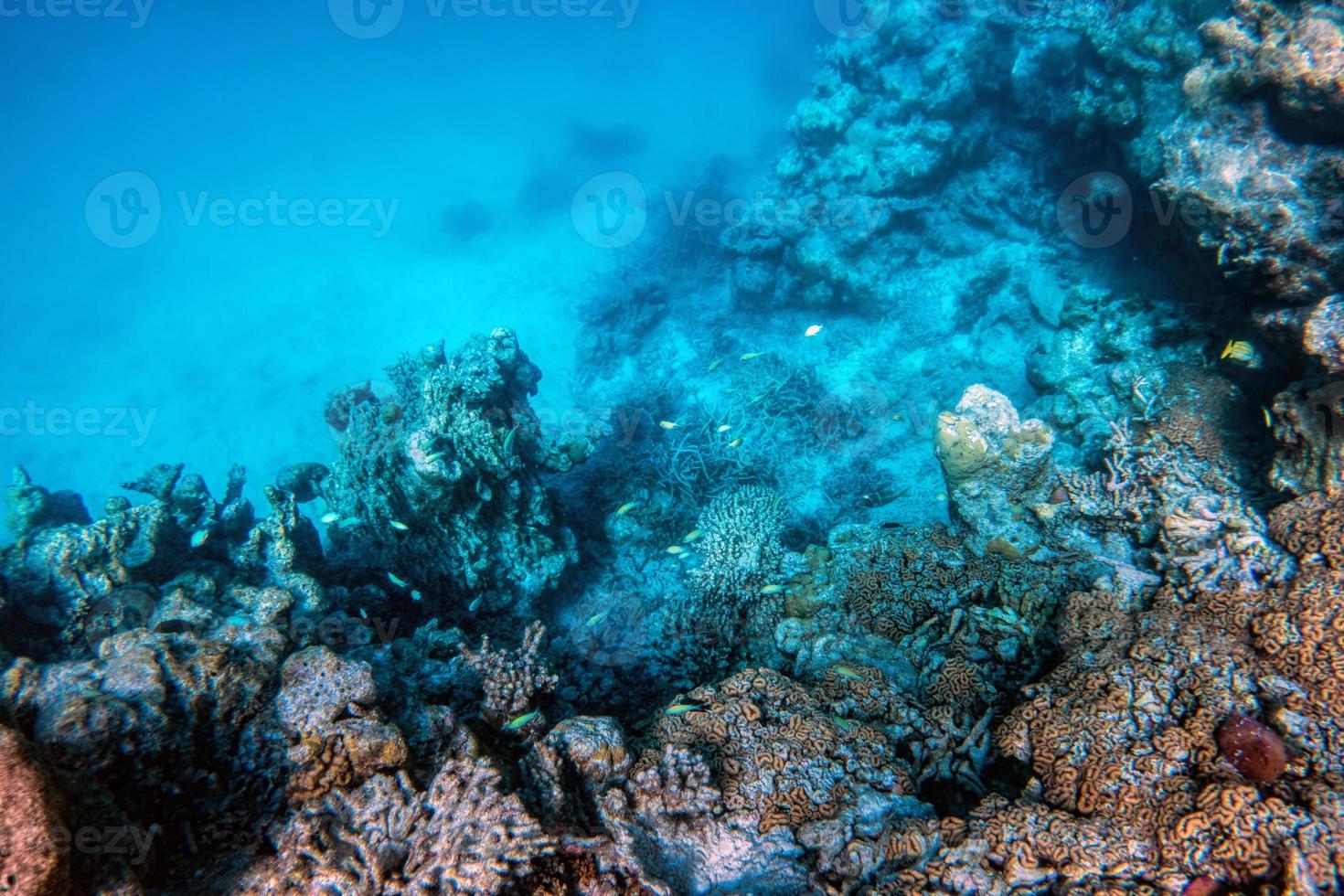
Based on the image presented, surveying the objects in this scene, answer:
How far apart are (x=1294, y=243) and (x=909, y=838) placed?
674 centimetres

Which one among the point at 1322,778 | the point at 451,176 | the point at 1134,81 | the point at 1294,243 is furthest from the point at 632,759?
the point at 451,176

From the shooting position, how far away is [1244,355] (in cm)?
→ 608

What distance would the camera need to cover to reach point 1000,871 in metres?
3.09

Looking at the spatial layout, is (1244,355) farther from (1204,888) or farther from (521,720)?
(521,720)

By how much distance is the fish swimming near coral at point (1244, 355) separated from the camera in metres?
6.02

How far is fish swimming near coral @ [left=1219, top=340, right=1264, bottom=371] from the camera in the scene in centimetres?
602

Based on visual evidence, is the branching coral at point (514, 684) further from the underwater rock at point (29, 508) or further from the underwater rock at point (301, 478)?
the underwater rock at point (29, 508)

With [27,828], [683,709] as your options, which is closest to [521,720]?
[683,709]

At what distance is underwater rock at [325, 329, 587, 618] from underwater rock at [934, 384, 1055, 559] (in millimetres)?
4738

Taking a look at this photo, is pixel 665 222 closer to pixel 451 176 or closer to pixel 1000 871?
pixel 1000 871

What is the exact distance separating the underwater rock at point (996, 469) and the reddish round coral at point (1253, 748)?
264 cm

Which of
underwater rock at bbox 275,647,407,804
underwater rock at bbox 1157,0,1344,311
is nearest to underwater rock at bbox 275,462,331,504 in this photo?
underwater rock at bbox 275,647,407,804

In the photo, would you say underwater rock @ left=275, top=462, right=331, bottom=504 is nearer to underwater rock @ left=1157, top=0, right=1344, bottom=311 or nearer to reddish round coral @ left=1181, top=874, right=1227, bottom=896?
reddish round coral @ left=1181, top=874, right=1227, bottom=896

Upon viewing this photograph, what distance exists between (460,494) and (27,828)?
523cm
